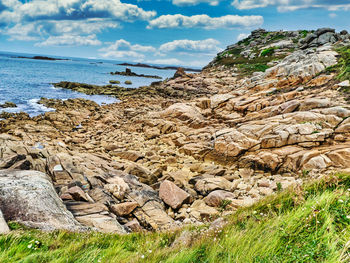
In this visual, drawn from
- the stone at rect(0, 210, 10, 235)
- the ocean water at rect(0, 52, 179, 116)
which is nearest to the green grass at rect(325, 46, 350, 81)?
the stone at rect(0, 210, 10, 235)

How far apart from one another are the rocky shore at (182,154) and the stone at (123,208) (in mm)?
34

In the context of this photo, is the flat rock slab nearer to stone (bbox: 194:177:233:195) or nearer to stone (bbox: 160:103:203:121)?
stone (bbox: 194:177:233:195)

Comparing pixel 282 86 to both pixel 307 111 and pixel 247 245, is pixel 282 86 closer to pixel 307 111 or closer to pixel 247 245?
pixel 307 111

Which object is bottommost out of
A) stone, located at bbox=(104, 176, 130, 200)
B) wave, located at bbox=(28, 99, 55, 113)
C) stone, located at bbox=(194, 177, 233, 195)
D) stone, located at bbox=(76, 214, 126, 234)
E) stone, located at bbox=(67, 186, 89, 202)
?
stone, located at bbox=(194, 177, 233, 195)

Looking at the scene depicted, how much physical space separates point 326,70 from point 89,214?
19.3 meters

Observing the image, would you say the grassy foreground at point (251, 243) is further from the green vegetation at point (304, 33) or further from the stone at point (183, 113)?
the green vegetation at point (304, 33)

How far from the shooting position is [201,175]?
11445 millimetres

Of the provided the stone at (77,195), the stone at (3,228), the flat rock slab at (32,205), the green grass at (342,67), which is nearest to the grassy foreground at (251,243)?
the stone at (3,228)

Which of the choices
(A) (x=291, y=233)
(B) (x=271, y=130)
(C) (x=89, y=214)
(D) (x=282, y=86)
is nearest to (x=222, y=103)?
(D) (x=282, y=86)

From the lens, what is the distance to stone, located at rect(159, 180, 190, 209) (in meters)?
8.53

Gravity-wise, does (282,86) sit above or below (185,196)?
above

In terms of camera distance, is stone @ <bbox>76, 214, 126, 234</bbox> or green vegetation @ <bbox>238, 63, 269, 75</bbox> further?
green vegetation @ <bbox>238, 63, 269, 75</bbox>

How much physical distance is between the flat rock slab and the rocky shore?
0.09 ft

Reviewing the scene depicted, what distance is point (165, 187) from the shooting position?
360 inches
